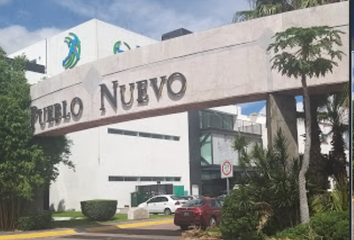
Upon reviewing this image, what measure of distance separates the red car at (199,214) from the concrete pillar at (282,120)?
7323 millimetres

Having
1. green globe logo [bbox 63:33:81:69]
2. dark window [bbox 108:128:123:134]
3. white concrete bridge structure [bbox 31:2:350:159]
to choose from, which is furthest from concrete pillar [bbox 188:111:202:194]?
white concrete bridge structure [bbox 31:2:350:159]

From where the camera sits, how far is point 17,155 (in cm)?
2069

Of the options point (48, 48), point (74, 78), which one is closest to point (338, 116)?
point (74, 78)

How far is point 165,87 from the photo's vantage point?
16.5 meters

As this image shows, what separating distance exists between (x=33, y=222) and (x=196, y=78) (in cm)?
1144

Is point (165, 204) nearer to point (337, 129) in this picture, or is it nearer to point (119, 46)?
point (119, 46)

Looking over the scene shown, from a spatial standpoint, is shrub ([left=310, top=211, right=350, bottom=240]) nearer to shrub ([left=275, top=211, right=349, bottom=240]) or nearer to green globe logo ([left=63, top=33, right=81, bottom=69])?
shrub ([left=275, top=211, right=349, bottom=240])

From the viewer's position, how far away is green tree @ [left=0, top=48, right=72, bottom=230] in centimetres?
2055

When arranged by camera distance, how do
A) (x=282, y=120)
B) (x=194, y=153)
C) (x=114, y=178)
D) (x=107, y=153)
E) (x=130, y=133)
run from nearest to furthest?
(x=282, y=120) < (x=107, y=153) < (x=114, y=178) < (x=130, y=133) < (x=194, y=153)

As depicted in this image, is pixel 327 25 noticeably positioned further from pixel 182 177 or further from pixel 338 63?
pixel 182 177

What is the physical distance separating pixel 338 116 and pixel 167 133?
25.8 m

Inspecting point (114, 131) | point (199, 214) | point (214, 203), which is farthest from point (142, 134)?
point (199, 214)

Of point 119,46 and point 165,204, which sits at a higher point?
point 119,46

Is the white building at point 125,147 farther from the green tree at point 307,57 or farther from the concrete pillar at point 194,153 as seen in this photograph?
the green tree at point 307,57
